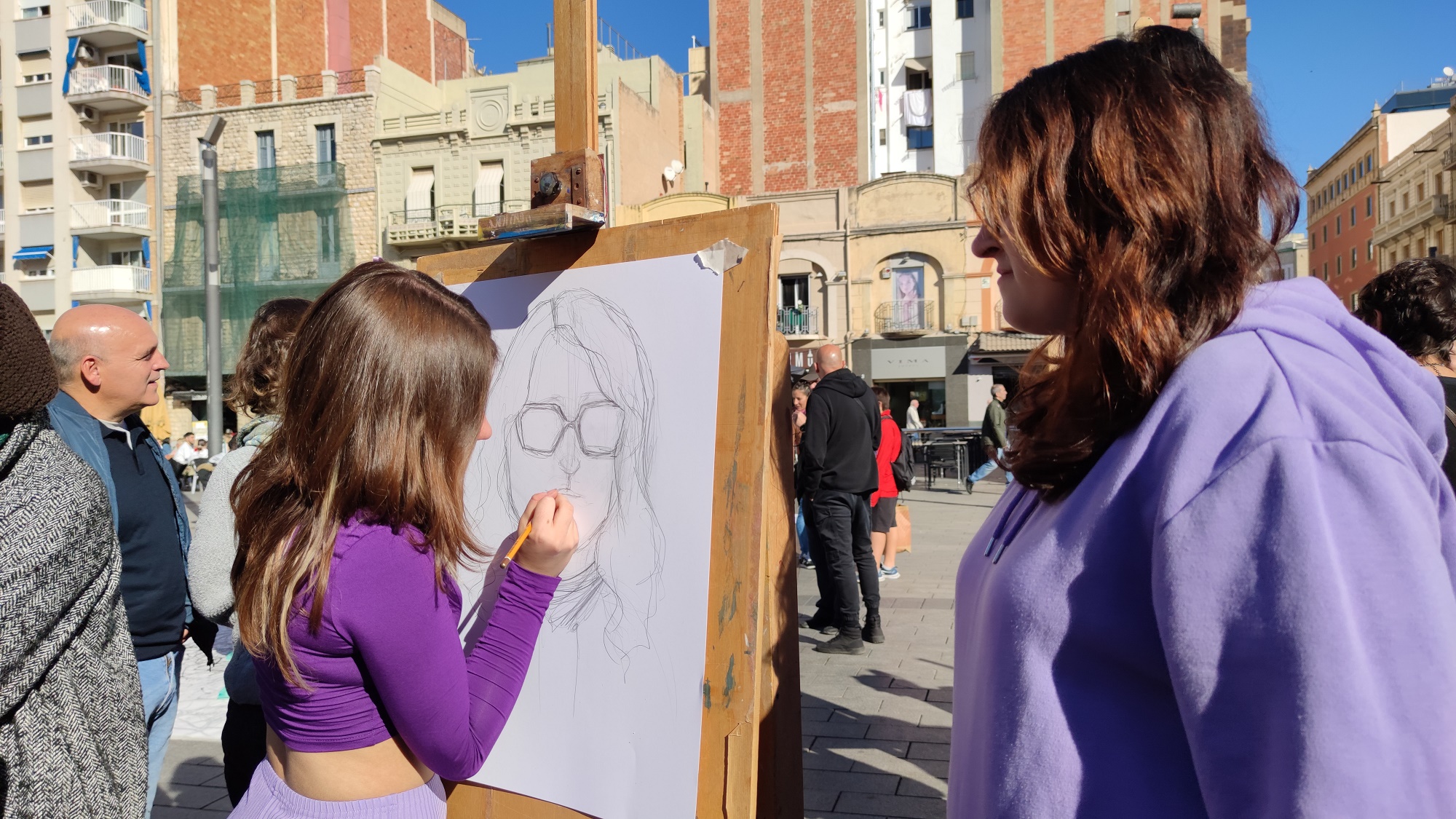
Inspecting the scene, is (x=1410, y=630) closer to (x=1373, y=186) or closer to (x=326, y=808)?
(x=326, y=808)

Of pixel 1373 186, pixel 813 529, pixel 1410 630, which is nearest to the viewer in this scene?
pixel 1410 630

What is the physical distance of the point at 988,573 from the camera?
108cm

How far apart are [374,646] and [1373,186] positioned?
55.6 meters

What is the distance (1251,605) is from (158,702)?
2.61 metres

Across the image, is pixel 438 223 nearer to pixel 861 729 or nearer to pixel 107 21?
pixel 107 21

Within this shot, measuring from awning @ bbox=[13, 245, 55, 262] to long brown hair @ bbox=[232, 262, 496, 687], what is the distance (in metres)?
32.4

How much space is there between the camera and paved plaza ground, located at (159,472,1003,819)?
3.28 m

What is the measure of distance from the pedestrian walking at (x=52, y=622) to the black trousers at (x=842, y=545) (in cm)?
396

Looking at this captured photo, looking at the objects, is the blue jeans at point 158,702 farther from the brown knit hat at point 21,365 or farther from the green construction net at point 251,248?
the green construction net at point 251,248

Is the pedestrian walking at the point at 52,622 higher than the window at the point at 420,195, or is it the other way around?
the window at the point at 420,195

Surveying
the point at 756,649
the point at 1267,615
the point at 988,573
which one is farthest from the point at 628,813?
the point at 1267,615

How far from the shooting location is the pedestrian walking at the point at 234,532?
199 centimetres

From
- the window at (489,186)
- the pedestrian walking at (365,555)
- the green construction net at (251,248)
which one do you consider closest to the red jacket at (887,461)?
the pedestrian walking at (365,555)

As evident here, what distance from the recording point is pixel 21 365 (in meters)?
1.45
